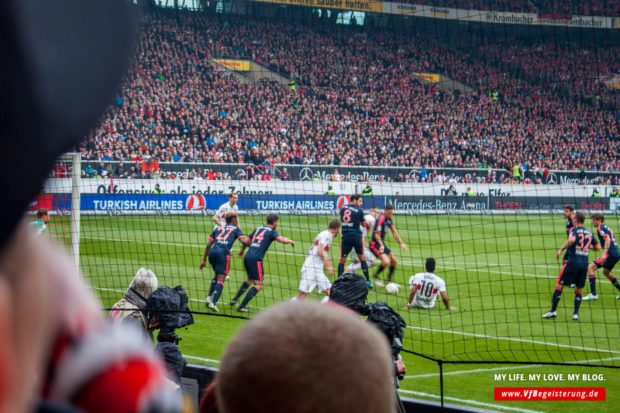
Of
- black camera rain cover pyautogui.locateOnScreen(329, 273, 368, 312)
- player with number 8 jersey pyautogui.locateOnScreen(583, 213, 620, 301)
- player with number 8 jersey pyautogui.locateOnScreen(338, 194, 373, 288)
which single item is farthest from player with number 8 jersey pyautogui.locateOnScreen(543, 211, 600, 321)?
black camera rain cover pyautogui.locateOnScreen(329, 273, 368, 312)

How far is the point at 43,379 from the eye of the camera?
0.50 m

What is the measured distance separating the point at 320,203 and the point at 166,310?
21.3m

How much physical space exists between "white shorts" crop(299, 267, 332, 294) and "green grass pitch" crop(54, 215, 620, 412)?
1.30m

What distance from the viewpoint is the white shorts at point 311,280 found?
10.9 meters

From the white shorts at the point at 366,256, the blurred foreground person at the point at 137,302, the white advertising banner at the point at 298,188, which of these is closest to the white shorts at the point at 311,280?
the white shorts at the point at 366,256

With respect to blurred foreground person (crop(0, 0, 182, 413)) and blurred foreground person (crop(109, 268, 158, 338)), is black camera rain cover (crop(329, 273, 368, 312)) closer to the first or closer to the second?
blurred foreground person (crop(109, 268, 158, 338))

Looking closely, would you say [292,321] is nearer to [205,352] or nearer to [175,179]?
[205,352]

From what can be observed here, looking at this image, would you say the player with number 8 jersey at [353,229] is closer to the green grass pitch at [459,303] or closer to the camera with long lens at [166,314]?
the green grass pitch at [459,303]

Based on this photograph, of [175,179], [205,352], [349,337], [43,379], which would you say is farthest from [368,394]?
[175,179]

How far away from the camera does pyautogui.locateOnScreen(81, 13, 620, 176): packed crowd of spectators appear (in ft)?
107

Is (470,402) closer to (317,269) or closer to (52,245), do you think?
(317,269)

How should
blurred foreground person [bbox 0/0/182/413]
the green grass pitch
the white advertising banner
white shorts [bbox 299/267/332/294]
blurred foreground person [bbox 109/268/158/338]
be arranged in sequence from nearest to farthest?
blurred foreground person [bbox 0/0/182/413] < blurred foreground person [bbox 109/268/158/338] < the green grass pitch < white shorts [bbox 299/267/332/294] < the white advertising banner

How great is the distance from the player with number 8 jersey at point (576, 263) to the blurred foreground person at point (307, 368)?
37.0 ft

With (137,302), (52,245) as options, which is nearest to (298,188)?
(137,302)
